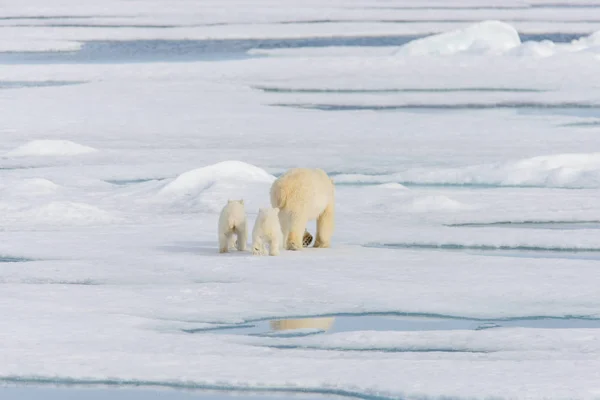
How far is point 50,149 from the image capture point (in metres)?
11.8

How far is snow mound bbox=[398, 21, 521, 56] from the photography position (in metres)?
21.6

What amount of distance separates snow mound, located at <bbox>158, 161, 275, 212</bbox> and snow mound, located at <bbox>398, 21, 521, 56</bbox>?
1243cm

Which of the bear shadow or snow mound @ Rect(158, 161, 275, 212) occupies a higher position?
the bear shadow

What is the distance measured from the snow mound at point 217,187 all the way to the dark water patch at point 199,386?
4.09 metres

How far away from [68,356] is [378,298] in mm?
1604

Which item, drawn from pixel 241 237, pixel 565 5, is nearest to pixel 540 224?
pixel 241 237

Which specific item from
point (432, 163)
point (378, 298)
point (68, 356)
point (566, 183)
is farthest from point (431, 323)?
point (432, 163)

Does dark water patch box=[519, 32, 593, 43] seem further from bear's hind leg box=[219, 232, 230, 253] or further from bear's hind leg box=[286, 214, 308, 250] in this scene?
bear's hind leg box=[219, 232, 230, 253]

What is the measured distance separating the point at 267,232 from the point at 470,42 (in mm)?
15974

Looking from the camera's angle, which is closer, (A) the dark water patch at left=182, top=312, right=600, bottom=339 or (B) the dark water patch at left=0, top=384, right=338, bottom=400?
Result: (B) the dark water patch at left=0, top=384, right=338, bottom=400

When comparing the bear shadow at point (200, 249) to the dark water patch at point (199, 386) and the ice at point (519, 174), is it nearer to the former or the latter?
the dark water patch at point (199, 386)

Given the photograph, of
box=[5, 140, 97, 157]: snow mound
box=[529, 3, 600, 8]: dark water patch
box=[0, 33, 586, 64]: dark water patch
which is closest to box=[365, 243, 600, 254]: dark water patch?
box=[5, 140, 97, 157]: snow mound

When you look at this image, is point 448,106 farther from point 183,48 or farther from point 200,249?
point 183,48

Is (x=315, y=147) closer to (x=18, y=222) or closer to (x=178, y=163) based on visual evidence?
(x=178, y=163)
